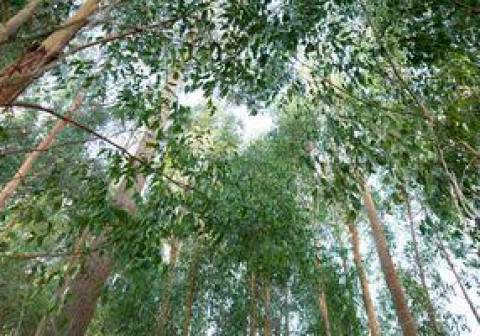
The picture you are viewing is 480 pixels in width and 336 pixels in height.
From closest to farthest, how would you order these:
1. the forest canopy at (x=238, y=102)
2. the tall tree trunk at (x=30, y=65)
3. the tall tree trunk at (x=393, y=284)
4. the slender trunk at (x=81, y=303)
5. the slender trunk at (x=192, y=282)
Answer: the tall tree trunk at (x=30, y=65)
the forest canopy at (x=238, y=102)
the slender trunk at (x=81, y=303)
the tall tree trunk at (x=393, y=284)
the slender trunk at (x=192, y=282)

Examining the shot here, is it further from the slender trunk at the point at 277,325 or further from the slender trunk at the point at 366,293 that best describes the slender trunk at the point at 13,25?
the slender trunk at the point at 277,325

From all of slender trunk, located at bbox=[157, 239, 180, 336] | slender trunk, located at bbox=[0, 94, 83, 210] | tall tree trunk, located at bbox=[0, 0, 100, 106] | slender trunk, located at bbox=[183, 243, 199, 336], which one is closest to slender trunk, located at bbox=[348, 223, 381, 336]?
slender trunk, located at bbox=[183, 243, 199, 336]

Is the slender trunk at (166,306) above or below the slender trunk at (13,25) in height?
above

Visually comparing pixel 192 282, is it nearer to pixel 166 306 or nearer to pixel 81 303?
pixel 166 306

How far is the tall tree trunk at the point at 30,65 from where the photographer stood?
183 centimetres

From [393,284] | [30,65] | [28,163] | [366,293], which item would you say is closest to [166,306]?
[28,163]

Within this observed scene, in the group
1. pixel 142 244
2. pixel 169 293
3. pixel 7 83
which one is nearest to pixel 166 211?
pixel 142 244

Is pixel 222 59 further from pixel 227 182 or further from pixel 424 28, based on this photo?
pixel 424 28

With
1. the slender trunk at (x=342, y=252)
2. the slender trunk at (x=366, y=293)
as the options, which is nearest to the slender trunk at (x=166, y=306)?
the slender trunk at (x=342, y=252)

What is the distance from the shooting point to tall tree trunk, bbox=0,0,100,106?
183 cm

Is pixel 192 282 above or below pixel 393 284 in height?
above

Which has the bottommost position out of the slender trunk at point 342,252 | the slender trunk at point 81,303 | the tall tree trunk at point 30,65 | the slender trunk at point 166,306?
the tall tree trunk at point 30,65

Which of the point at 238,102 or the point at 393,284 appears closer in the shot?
the point at 238,102

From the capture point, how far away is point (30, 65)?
2.00 m
